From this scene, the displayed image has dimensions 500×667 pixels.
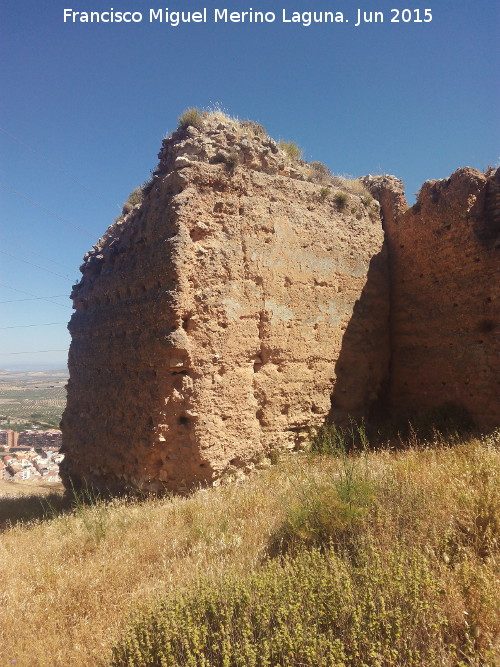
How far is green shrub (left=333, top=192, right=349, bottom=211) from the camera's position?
7.93 meters

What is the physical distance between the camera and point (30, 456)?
2747 centimetres

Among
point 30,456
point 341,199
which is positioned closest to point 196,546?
point 341,199

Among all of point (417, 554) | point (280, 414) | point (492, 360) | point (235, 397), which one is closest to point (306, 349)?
point (280, 414)

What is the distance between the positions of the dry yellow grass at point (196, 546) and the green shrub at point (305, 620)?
24 cm

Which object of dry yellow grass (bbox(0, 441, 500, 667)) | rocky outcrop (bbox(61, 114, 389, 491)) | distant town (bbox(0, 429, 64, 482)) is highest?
rocky outcrop (bbox(61, 114, 389, 491))

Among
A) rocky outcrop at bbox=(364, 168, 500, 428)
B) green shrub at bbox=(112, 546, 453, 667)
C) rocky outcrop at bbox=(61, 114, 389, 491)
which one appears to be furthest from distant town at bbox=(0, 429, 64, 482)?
green shrub at bbox=(112, 546, 453, 667)

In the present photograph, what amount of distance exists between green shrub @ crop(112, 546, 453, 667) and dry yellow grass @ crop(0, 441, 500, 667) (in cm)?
24

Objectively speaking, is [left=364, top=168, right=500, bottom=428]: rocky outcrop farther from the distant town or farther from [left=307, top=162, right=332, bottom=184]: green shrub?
the distant town

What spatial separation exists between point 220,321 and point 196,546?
2895 mm

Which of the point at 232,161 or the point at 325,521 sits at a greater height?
the point at 232,161

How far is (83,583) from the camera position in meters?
3.96

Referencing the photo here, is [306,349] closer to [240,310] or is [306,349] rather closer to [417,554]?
[240,310]

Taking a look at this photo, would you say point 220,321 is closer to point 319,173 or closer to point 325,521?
point 325,521

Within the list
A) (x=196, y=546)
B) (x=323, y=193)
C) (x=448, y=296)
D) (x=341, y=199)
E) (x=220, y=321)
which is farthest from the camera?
(x=341, y=199)
